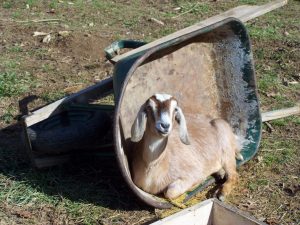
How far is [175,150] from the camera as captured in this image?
5.08m

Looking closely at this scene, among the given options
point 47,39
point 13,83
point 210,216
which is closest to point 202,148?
point 210,216

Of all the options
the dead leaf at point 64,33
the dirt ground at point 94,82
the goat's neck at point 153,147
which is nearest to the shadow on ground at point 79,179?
the dirt ground at point 94,82

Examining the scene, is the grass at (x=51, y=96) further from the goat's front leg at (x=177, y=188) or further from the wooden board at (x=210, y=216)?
the wooden board at (x=210, y=216)

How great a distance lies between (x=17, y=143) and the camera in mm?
5898

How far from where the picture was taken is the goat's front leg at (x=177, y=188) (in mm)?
4836

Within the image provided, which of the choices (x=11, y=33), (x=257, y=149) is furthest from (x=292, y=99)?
(x=11, y=33)

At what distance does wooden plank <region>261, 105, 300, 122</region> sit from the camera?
6.16 meters

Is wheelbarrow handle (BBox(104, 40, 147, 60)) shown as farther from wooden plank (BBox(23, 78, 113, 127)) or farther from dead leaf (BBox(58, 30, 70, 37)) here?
dead leaf (BBox(58, 30, 70, 37))

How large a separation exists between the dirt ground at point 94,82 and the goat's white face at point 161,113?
73 centimetres

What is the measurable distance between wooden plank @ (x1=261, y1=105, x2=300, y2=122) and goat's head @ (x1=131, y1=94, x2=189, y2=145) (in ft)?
5.85

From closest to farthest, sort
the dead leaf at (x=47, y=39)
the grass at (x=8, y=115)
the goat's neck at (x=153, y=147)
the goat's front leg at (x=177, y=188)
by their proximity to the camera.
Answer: the goat's neck at (x=153, y=147) → the goat's front leg at (x=177, y=188) → the grass at (x=8, y=115) → the dead leaf at (x=47, y=39)

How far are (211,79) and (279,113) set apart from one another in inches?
38.5

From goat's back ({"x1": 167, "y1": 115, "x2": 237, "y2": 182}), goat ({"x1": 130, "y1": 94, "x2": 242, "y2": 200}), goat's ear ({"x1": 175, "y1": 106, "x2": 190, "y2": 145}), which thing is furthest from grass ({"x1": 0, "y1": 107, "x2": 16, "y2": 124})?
goat's ear ({"x1": 175, "y1": 106, "x2": 190, "y2": 145})

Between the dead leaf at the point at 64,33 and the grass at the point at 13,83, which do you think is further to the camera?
the dead leaf at the point at 64,33
